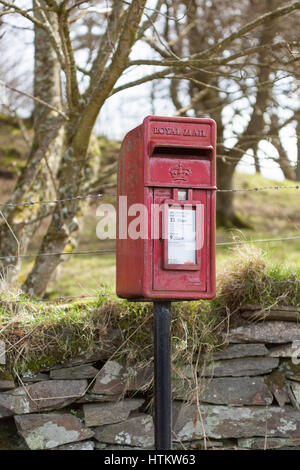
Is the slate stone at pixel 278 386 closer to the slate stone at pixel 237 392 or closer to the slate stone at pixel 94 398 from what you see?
the slate stone at pixel 237 392

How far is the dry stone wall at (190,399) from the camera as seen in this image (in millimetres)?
3186

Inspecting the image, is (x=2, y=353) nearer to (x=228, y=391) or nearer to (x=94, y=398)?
(x=94, y=398)

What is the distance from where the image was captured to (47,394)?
3205 millimetres

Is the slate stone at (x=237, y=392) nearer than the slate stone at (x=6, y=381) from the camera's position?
No

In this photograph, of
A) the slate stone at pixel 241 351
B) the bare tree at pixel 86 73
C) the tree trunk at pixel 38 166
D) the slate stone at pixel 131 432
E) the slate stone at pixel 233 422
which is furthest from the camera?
the tree trunk at pixel 38 166

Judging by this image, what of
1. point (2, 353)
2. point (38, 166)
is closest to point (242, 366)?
point (2, 353)

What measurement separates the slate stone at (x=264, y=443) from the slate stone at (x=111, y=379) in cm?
84

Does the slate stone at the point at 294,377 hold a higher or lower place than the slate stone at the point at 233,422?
higher

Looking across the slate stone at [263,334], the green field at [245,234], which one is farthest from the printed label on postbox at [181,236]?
the green field at [245,234]

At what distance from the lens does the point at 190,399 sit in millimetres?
3352

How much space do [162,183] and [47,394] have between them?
1.44m

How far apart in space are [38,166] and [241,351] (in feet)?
9.66
